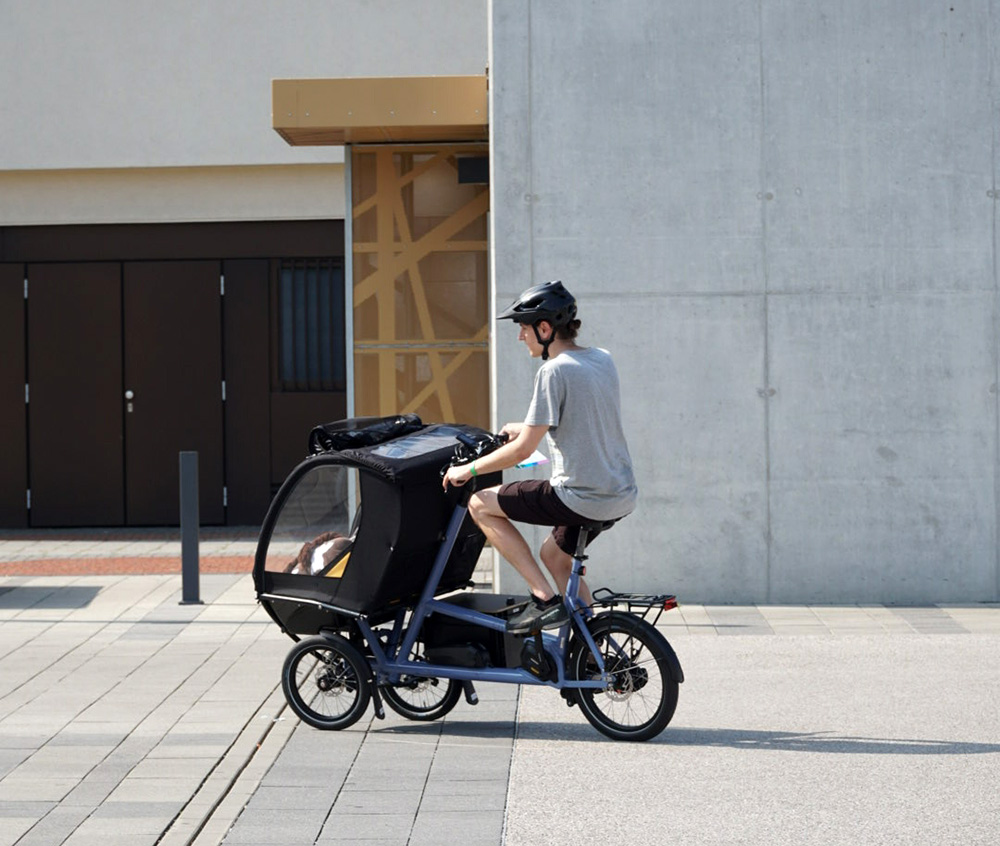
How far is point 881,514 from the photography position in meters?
10.7

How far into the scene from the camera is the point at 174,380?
1725 cm

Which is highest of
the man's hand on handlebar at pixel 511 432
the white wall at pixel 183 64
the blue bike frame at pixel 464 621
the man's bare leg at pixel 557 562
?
the white wall at pixel 183 64

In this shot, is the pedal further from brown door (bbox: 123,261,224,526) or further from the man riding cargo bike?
brown door (bbox: 123,261,224,526)

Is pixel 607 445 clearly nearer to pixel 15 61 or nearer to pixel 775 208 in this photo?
pixel 775 208

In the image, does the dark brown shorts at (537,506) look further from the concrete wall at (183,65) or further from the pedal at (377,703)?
the concrete wall at (183,65)

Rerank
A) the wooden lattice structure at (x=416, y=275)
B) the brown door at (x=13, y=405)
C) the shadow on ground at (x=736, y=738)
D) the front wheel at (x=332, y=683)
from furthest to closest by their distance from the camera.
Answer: the brown door at (x=13, y=405) → the wooden lattice structure at (x=416, y=275) → the front wheel at (x=332, y=683) → the shadow on ground at (x=736, y=738)

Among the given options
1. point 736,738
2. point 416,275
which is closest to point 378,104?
point 416,275

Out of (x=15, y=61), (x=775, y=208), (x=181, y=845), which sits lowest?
(x=181, y=845)

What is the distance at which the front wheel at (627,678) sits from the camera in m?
6.60

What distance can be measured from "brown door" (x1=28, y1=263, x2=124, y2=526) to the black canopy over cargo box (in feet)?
34.5

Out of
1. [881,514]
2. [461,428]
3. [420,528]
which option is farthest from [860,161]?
[420,528]

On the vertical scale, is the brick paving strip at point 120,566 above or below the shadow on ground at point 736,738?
above

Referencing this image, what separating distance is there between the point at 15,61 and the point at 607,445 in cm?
1219

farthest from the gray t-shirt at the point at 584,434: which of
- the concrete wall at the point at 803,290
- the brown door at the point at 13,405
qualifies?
the brown door at the point at 13,405
